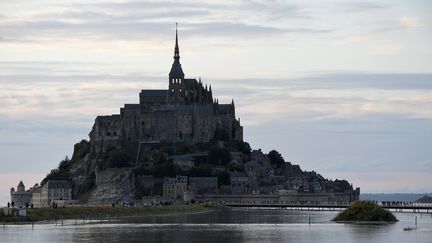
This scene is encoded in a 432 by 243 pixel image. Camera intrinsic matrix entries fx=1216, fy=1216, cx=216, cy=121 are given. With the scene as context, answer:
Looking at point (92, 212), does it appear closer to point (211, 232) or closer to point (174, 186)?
point (211, 232)

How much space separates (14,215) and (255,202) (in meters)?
90.2

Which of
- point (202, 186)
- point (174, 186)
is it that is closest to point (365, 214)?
point (174, 186)

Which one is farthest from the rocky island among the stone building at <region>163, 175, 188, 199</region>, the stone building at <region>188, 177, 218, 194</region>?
the stone building at <region>188, 177, 218, 194</region>

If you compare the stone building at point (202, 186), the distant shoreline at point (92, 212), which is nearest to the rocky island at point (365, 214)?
the distant shoreline at point (92, 212)

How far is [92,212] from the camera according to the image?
13338 cm

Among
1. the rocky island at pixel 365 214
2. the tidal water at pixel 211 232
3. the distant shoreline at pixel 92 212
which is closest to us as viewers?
the tidal water at pixel 211 232

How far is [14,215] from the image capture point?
112188mm

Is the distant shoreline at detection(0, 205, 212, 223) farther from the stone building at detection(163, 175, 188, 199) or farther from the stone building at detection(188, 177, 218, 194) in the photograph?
the stone building at detection(188, 177, 218, 194)

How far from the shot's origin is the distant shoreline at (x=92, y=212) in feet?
381

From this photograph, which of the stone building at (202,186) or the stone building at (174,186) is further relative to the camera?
the stone building at (202,186)

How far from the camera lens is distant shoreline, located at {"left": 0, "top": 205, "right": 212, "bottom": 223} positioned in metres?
116

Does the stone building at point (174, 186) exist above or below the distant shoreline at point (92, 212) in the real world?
above

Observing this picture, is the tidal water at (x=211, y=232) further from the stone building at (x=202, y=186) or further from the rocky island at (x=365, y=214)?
the stone building at (x=202, y=186)

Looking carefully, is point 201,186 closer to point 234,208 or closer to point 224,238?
point 234,208
